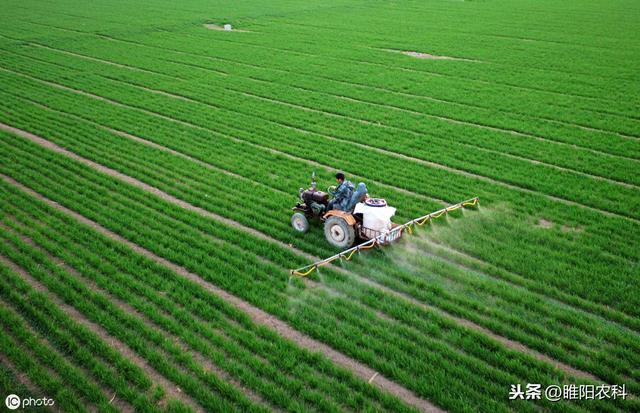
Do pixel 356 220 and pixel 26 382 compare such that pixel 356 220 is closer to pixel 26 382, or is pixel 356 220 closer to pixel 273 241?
pixel 273 241

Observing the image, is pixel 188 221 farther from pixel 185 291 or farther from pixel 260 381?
pixel 260 381

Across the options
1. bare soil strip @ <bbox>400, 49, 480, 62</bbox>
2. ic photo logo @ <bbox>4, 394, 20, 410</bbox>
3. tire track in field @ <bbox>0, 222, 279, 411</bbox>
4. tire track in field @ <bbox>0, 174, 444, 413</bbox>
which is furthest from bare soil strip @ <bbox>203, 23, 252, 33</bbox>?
ic photo logo @ <bbox>4, 394, 20, 410</bbox>

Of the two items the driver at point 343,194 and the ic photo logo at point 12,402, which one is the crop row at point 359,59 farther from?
the ic photo logo at point 12,402

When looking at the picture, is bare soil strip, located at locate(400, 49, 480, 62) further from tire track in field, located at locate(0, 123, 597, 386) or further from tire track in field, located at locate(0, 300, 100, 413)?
tire track in field, located at locate(0, 300, 100, 413)

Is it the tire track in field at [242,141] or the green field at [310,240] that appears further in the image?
the tire track in field at [242,141]

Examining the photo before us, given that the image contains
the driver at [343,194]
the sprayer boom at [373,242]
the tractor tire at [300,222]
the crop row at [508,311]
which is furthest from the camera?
the tractor tire at [300,222]

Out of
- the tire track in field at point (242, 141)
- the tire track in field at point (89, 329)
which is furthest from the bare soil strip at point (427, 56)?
the tire track in field at point (89, 329)

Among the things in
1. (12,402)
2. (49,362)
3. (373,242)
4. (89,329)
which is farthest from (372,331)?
(12,402)
